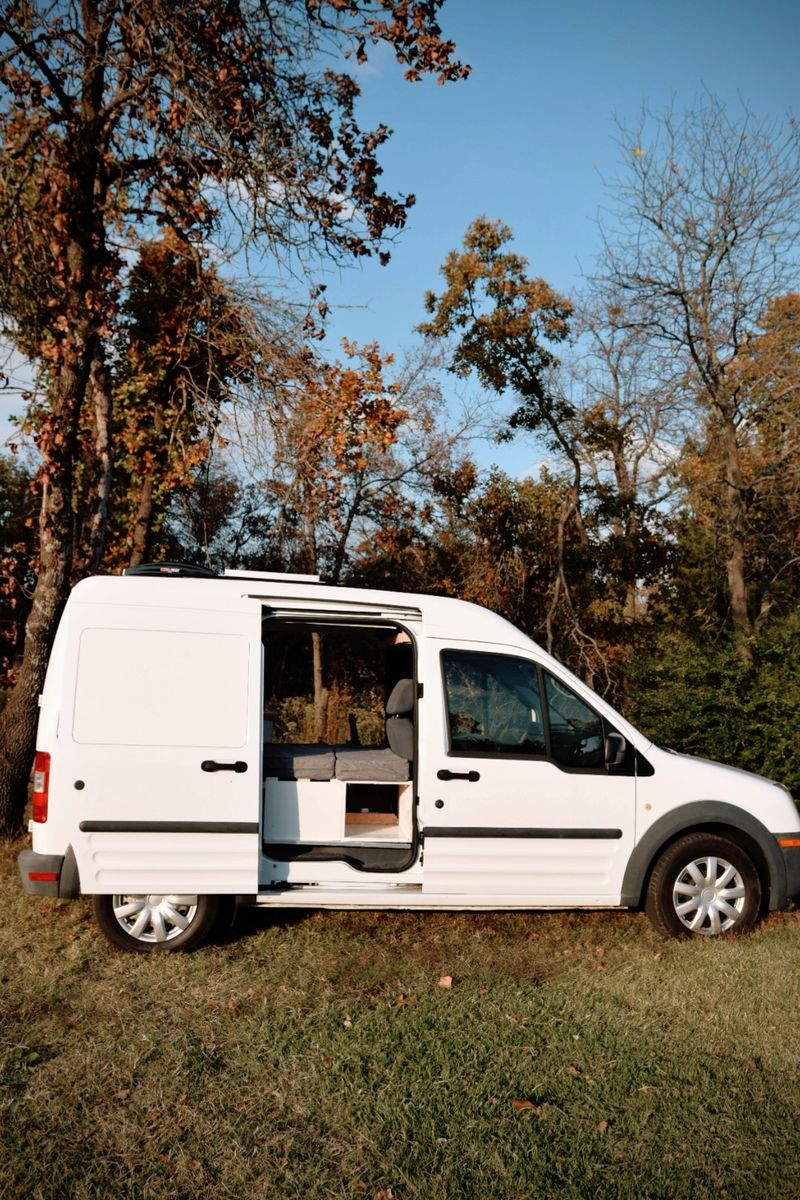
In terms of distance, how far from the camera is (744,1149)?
12.8 ft

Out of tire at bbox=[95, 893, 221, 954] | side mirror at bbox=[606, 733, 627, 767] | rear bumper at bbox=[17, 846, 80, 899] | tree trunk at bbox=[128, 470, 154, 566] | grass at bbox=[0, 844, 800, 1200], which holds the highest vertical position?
tree trunk at bbox=[128, 470, 154, 566]

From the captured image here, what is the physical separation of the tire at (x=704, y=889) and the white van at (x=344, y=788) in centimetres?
1

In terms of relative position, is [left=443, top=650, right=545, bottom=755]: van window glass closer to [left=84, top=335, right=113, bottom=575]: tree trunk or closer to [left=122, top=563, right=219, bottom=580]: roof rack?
[left=122, top=563, right=219, bottom=580]: roof rack

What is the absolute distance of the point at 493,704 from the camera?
6551mm

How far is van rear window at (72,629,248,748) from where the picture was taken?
6.02 metres

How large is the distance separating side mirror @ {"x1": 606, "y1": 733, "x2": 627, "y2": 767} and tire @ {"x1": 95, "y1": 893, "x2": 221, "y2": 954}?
2555mm

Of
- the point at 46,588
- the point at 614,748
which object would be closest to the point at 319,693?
the point at 46,588

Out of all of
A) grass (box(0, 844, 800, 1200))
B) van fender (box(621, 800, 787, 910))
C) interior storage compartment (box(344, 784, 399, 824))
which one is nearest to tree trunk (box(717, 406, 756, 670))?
van fender (box(621, 800, 787, 910))

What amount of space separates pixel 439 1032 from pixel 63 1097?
1776mm

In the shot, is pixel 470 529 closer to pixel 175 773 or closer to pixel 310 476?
pixel 310 476

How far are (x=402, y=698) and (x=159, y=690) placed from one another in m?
1.78

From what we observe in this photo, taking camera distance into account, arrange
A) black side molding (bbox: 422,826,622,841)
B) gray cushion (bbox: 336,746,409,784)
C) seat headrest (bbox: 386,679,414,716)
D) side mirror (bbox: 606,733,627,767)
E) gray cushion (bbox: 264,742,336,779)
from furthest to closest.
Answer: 1. seat headrest (bbox: 386,679,414,716)
2. gray cushion (bbox: 336,746,409,784)
3. gray cushion (bbox: 264,742,336,779)
4. side mirror (bbox: 606,733,627,767)
5. black side molding (bbox: 422,826,622,841)

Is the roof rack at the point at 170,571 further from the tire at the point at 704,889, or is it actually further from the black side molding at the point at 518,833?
the tire at the point at 704,889

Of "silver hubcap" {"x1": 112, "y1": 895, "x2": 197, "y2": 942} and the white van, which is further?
"silver hubcap" {"x1": 112, "y1": 895, "x2": 197, "y2": 942}
